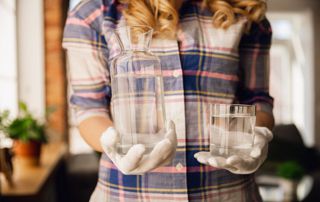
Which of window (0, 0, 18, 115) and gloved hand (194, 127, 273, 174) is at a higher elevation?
window (0, 0, 18, 115)

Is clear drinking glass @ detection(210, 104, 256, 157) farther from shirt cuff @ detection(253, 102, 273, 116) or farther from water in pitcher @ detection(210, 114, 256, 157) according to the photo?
shirt cuff @ detection(253, 102, 273, 116)

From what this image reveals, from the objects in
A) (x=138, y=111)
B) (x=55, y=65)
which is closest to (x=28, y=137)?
(x=55, y=65)

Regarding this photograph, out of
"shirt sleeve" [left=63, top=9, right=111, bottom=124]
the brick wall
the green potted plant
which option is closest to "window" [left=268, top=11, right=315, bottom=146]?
the brick wall

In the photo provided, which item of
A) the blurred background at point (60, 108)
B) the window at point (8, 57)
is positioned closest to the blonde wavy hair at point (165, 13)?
the blurred background at point (60, 108)

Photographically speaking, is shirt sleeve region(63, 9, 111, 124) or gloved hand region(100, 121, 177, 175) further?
shirt sleeve region(63, 9, 111, 124)

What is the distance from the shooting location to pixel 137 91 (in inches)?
27.7

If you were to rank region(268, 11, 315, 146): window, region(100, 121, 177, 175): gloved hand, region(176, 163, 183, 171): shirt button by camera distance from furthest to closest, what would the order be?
region(268, 11, 315, 146): window
region(176, 163, 183, 171): shirt button
region(100, 121, 177, 175): gloved hand

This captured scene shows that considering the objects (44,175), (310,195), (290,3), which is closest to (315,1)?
(290,3)

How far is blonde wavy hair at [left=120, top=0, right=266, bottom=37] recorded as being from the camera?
86 cm

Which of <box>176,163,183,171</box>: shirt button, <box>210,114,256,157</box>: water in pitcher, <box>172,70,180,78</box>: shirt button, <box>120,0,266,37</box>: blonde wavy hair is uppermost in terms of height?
<box>120,0,266,37</box>: blonde wavy hair

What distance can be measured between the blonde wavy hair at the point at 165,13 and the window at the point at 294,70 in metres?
4.50

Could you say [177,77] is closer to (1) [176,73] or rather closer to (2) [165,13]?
(1) [176,73]

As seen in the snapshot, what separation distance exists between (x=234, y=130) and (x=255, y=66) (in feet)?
1.04

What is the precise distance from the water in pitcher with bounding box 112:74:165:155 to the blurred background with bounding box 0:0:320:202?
116 centimetres
